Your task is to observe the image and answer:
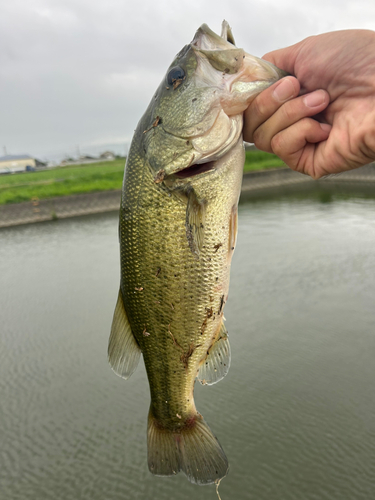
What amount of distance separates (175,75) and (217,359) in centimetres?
132

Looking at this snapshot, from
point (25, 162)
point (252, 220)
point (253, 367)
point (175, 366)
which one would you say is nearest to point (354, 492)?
point (253, 367)

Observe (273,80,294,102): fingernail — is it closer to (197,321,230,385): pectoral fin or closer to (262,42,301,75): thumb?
(262,42,301,75): thumb

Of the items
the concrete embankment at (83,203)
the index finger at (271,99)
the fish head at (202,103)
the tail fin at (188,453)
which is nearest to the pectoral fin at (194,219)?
the fish head at (202,103)

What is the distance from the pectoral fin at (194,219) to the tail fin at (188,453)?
0.94 meters

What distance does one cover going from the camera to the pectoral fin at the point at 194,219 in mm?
1539

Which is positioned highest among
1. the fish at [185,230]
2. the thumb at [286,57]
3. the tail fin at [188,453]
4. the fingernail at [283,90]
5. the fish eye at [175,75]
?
the thumb at [286,57]

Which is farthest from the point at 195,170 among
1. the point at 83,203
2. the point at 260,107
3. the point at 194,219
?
the point at 83,203

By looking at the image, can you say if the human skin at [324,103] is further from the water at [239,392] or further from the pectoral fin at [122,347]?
the water at [239,392]

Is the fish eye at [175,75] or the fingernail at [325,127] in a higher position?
the fish eye at [175,75]

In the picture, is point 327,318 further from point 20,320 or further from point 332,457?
point 20,320

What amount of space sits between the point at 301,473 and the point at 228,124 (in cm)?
325

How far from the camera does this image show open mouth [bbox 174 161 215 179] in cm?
159

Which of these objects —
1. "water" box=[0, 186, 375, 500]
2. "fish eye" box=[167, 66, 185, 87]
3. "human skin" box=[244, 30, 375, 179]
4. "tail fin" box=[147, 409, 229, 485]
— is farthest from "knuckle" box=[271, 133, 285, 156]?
"water" box=[0, 186, 375, 500]

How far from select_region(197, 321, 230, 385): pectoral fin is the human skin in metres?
0.96
